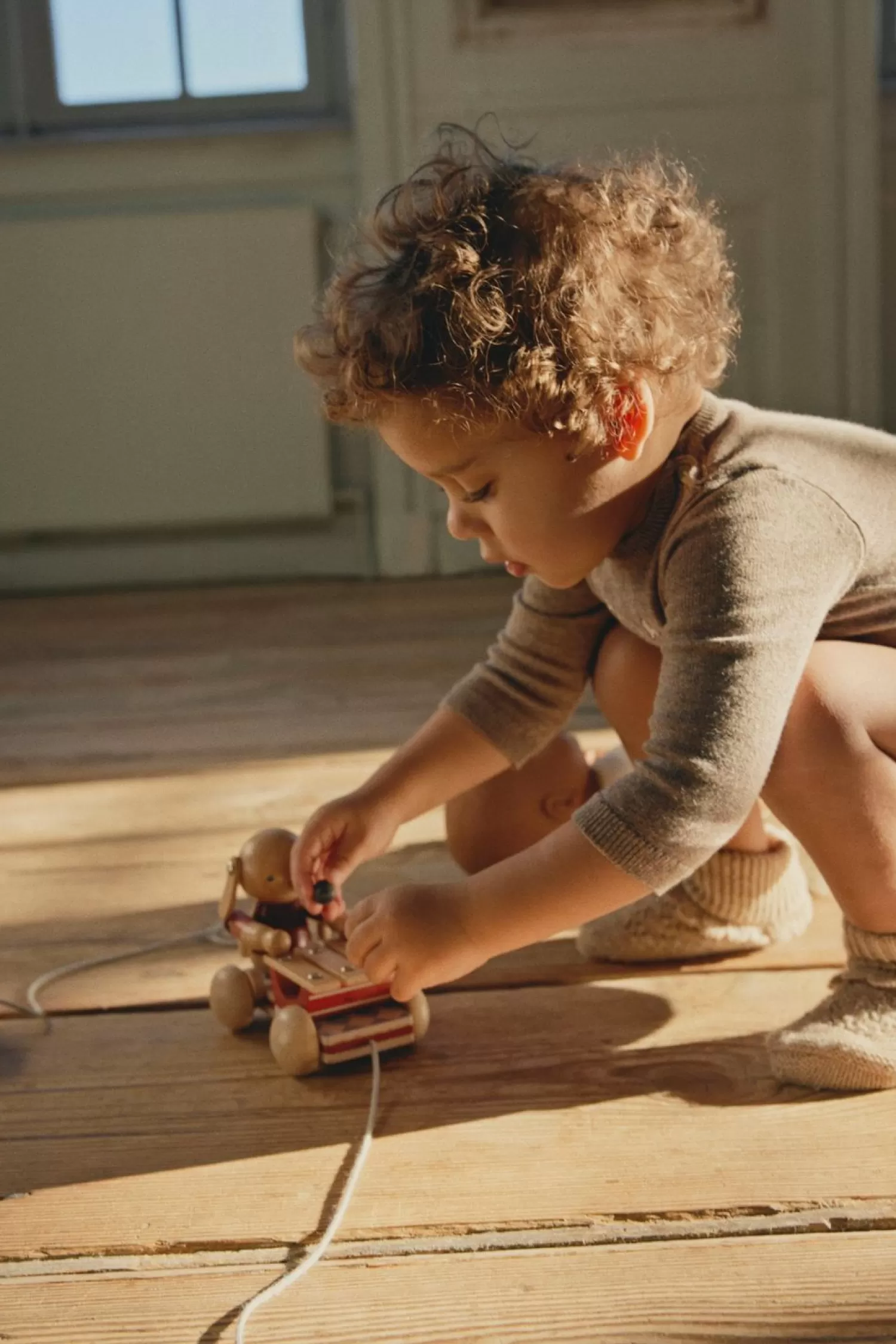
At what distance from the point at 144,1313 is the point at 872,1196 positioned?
370 millimetres

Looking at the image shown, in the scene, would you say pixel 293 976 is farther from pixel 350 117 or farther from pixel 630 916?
pixel 350 117

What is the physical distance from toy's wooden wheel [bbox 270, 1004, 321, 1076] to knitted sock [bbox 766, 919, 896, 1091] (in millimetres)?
279

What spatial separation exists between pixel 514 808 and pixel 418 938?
1.27 ft

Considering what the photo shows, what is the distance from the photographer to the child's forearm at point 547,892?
0.84m

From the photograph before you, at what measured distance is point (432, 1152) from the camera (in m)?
0.83

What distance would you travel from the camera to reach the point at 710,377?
960 millimetres

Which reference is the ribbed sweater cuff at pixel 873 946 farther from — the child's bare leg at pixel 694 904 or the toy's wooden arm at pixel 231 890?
the toy's wooden arm at pixel 231 890

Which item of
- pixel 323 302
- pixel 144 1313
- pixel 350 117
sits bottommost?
pixel 144 1313

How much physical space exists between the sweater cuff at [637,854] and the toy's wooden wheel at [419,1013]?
0.18 m

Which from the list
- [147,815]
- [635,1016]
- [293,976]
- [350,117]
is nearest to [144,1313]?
[293,976]

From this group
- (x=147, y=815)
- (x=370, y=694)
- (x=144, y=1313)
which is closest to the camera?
(x=144, y=1313)

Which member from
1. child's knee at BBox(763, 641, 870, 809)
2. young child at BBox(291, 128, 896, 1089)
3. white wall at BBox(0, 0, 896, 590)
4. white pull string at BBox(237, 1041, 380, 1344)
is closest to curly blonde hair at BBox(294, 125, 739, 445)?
young child at BBox(291, 128, 896, 1089)

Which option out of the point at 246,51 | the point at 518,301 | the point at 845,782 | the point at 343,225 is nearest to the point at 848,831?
the point at 845,782

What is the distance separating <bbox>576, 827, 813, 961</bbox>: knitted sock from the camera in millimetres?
1071
